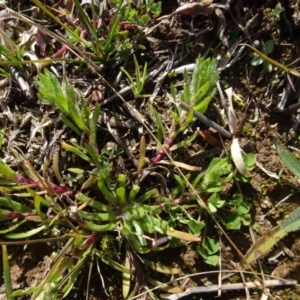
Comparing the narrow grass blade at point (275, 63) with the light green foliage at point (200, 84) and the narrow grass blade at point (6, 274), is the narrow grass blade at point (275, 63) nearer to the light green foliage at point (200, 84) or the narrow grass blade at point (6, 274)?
the light green foliage at point (200, 84)

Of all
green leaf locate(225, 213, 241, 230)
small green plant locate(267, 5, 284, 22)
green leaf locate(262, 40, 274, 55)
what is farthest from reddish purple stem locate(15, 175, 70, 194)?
small green plant locate(267, 5, 284, 22)

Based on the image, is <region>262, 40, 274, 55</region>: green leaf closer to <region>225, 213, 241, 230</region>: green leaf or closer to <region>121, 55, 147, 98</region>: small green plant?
<region>121, 55, 147, 98</region>: small green plant

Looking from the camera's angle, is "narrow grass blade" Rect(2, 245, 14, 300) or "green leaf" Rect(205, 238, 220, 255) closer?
"narrow grass blade" Rect(2, 245, 14, 300)

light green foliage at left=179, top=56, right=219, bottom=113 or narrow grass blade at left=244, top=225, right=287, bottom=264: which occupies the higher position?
light green foliage at left=179, top=56, right=219, bottom=113

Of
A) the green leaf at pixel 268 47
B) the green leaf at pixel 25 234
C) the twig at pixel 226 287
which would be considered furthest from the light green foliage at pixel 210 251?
the green leaf at pixel 268 47

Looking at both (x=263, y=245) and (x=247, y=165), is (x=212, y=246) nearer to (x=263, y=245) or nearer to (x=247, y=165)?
(x=263, y=245)

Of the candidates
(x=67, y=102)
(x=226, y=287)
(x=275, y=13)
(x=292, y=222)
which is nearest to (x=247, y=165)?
(x=292, y=222)

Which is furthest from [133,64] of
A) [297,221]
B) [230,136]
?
[297,221]

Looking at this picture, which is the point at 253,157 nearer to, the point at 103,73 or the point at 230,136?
the point at 230,136
